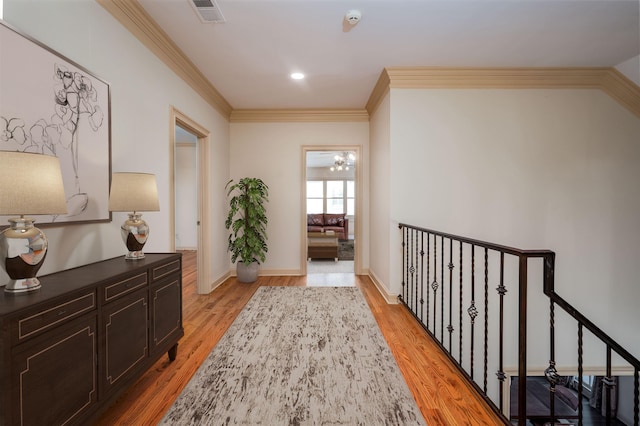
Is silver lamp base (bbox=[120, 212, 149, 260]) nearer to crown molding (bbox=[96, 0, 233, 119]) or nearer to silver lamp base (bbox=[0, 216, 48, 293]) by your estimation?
silver lamp base (bbox=[0, 216, 48, 293])

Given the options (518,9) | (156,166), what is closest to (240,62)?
(156,166)

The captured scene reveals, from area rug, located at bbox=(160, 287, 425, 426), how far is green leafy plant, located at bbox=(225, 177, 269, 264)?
1.39 metres

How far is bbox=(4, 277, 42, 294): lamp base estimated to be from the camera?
117 cm

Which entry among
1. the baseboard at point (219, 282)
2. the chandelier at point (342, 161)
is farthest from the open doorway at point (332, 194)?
the baseboard at point (219, 282)

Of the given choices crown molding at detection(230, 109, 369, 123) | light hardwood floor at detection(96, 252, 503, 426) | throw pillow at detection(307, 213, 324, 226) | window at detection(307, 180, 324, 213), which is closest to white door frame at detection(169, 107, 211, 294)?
light hardwood floor at detection(96, 252, 503, 426)

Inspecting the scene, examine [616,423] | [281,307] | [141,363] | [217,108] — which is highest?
[217,108]

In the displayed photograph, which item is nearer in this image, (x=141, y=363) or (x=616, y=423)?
(x=141, y=363)

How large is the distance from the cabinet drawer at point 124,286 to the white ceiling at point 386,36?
2069 millimetres

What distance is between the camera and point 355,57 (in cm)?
298

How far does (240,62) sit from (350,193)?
7.48 metres

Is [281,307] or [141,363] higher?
[141,363]

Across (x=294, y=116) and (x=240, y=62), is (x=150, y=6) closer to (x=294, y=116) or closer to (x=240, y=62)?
(x=240, y=62)

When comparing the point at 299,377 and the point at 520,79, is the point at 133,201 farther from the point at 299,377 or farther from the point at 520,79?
the point at 520,79

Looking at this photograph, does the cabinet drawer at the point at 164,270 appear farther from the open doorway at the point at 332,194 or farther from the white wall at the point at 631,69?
the open doorway at the point at 332,194
